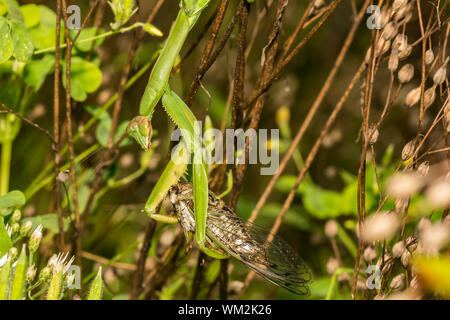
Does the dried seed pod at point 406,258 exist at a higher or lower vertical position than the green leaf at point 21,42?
lower

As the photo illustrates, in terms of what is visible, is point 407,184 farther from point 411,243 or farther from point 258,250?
point 258,250

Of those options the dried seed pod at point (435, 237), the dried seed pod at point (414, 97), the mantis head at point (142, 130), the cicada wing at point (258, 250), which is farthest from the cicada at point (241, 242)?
the dried seed pod at point (414, 97)

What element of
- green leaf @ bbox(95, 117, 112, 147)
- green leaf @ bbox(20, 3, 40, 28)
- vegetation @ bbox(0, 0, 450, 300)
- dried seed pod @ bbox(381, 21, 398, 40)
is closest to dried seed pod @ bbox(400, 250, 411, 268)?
vegetation @ bbox(0, 0, 450, 300)

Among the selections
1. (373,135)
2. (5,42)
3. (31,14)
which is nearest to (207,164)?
(373,135)

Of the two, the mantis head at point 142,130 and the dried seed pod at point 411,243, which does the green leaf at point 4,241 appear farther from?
the dried seed pod at point 411,243
